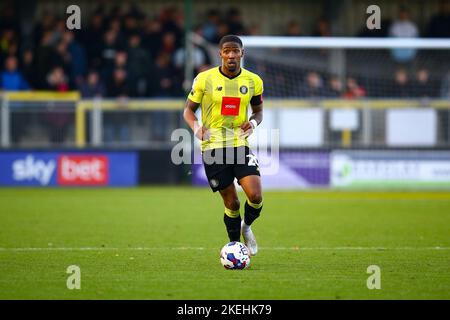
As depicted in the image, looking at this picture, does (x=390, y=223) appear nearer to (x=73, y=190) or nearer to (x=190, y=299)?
(x=190, y=299)

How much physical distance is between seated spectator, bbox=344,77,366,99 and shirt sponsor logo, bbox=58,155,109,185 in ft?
19.9

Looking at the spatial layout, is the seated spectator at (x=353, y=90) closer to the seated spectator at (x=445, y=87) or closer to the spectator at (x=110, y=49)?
the seated spectator at (x=445, y=87)

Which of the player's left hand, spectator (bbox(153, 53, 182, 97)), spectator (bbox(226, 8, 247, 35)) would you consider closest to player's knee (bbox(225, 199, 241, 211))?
the player's left hand

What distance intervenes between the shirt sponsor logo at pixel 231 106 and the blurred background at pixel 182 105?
11.2 metres

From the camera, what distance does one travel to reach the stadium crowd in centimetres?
2322

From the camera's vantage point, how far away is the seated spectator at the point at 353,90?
76.1 feet

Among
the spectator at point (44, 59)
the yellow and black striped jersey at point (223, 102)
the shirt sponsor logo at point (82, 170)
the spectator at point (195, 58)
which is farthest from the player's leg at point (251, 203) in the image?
the spectator at point (44, 59)

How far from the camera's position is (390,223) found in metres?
15.0

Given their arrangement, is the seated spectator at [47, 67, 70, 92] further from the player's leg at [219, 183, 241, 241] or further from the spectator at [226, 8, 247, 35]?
the player's leg at [219, 183, 241, 241]

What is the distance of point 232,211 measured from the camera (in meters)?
10.4

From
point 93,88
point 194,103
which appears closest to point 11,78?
point 93,88

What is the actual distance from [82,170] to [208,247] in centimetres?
1173
